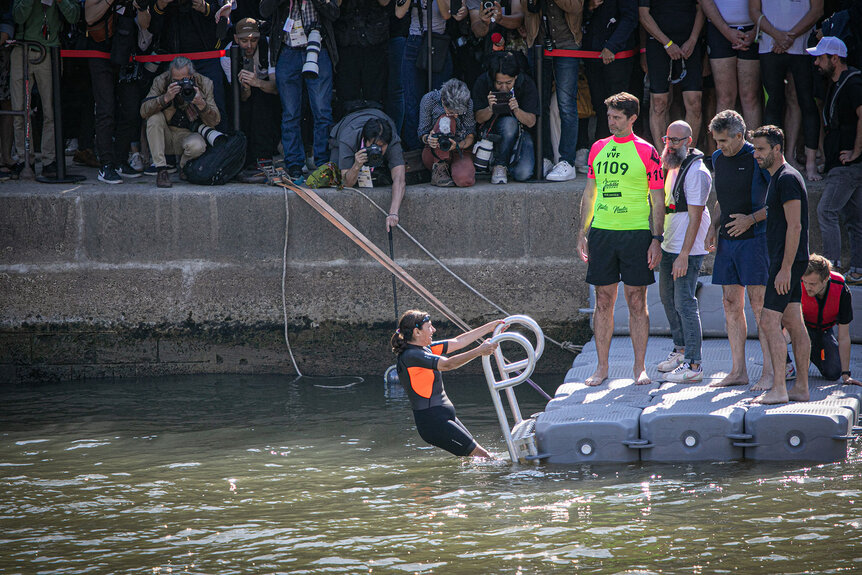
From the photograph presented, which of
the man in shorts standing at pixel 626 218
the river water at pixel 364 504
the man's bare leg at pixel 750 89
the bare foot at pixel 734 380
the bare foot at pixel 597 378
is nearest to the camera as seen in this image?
the river water at pixel 364 504

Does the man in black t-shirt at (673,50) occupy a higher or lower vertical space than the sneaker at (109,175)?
higher

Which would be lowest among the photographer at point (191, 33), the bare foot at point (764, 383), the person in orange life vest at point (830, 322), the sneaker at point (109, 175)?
the bare foot at point (764, 383)

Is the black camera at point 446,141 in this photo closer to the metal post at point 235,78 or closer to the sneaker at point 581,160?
the sneaker at point 581,160

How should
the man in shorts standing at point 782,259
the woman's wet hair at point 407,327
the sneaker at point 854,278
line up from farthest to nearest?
1. the sneaker at point 854,278
2. the woman's wet hair at point 407,327
3. the man in shorts standing at point 782,259

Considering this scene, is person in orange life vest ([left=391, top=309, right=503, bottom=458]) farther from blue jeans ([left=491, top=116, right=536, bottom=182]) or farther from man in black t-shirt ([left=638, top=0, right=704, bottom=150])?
man in black t-shirt ([left=638, top=0, right=704, bottom=150])

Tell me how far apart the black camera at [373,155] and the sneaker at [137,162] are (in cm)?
268

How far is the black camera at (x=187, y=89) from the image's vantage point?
10.5 meters

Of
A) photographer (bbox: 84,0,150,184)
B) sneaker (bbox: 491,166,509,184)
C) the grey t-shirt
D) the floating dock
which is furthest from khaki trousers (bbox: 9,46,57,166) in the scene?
the floating dock

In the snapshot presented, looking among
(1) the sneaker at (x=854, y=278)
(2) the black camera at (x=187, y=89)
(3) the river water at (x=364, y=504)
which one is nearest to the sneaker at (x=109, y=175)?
(2) the black camera at (x=187, y=89)

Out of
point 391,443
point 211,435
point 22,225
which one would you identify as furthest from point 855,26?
point 22,225

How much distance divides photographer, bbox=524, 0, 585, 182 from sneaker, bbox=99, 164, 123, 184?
14.2ft

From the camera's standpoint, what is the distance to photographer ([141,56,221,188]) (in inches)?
415

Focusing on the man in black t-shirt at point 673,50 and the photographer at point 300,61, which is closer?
the man in black t-shirt at point 673,50

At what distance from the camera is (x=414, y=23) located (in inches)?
432
